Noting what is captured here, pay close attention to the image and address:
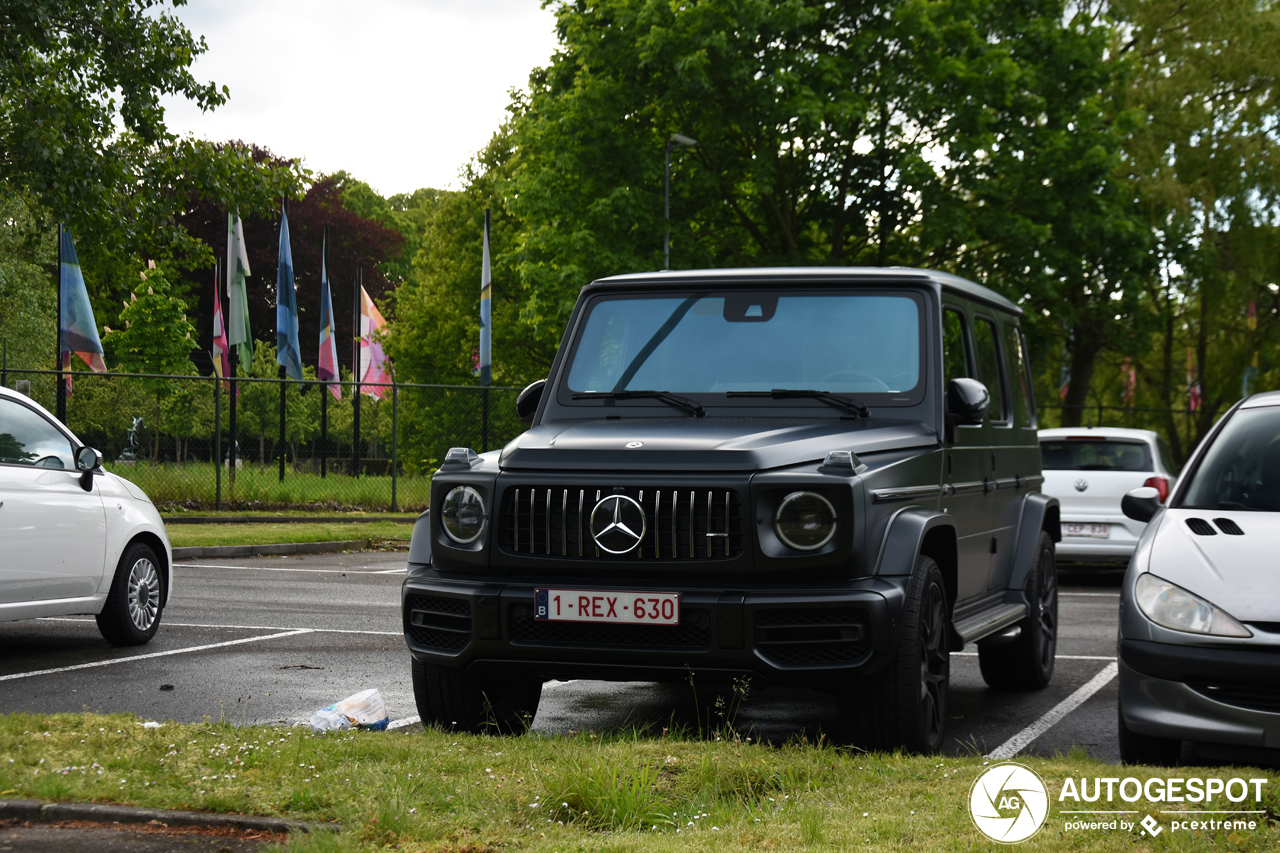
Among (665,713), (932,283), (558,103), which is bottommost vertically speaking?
(665,713)

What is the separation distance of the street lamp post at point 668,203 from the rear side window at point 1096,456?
40.4 ft

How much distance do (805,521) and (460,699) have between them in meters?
1.77

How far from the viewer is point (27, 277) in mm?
43094

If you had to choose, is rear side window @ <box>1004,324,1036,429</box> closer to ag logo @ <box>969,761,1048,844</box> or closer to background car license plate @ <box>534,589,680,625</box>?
background car license plate @ <box>534,589,680,625</box>

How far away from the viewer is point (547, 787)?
16.0 ft

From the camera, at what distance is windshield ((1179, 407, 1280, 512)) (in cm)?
642

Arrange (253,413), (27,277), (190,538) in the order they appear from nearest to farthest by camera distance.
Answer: (190,538), (253,413), (27,277)

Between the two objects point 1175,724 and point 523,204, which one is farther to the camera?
point 523,204

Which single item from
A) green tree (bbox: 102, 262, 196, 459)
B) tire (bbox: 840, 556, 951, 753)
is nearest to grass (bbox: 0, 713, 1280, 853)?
tire (bbox: 840, 556, 951, 753)

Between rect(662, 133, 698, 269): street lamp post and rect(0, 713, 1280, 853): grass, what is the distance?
842 inches

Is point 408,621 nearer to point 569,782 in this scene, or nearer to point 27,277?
point 569,782

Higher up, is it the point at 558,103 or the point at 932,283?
the point at 558,103

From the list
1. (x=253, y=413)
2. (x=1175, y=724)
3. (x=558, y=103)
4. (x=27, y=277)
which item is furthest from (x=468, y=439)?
(x=1175, y=724)

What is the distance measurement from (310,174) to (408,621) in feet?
55.1
